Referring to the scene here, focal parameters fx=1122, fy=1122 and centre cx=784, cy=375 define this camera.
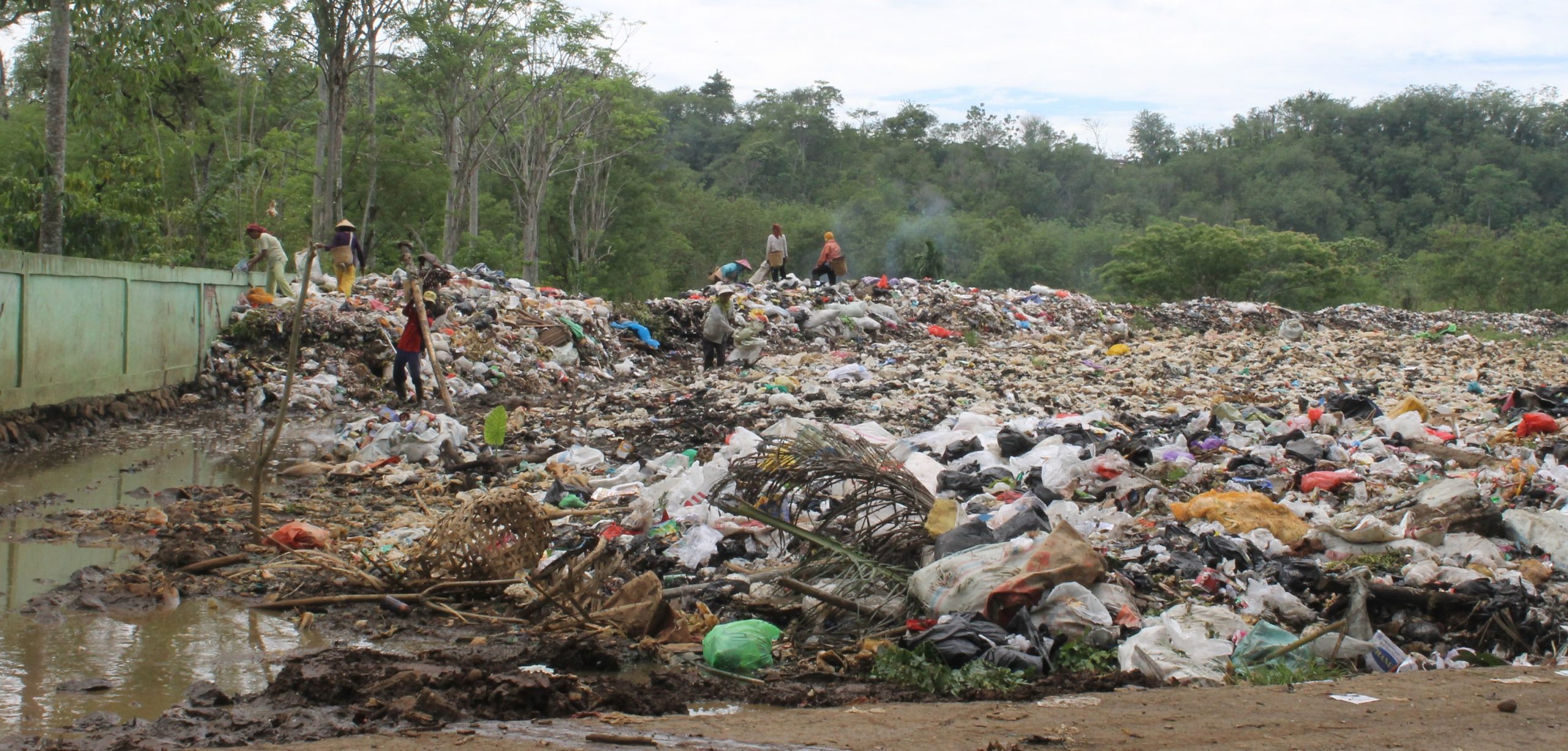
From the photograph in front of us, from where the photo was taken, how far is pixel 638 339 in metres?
14.2

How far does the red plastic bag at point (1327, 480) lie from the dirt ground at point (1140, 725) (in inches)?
84.6

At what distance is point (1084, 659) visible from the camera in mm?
3426

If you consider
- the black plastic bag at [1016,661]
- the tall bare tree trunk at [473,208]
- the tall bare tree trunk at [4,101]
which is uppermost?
the tall bare tree trunk at [4,101]

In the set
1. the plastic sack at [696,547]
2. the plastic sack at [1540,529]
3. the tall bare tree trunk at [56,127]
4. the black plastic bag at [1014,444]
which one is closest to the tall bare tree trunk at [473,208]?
the tall bare tree trunk at [56,127]

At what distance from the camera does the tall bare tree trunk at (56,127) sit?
29.0 feet

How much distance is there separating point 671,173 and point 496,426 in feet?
91.8

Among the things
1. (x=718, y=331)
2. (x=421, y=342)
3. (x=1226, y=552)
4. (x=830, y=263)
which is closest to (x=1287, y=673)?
(x=1226, y=552)

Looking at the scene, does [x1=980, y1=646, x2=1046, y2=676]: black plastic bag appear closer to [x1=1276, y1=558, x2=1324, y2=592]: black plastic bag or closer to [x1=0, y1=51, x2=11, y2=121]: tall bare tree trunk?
[x1=1276, y1=558, x2=1324, y2=592]: black plastic bag

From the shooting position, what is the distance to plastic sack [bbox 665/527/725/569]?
4.73 meters

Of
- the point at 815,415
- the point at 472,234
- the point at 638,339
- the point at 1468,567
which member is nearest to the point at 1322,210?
the point at 472,234

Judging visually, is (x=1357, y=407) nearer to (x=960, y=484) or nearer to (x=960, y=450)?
(x=960, y=450)

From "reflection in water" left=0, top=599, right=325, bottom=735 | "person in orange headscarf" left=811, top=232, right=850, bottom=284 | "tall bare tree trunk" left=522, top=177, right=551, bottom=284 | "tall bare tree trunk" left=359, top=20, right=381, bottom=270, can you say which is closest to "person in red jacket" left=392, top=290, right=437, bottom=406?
"reflection in water" left=0, top=599, right=325, bottom=735

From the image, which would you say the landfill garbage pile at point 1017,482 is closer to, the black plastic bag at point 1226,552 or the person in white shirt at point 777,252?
the black plastic bag at point 1226,552

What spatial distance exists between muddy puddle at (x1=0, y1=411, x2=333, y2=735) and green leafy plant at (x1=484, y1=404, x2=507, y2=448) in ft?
5.96
